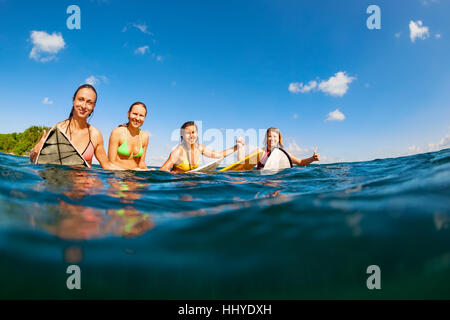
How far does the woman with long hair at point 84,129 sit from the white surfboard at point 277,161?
5.12 m

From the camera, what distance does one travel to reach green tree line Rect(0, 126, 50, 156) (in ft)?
63.2

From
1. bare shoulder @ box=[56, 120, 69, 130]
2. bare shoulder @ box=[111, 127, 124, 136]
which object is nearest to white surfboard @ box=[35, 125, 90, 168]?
bare shoulder @ box=[56, 120, 69, 130]

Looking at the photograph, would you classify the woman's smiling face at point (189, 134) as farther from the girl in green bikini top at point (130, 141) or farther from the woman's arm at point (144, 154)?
the girl in green bikini top at point (130, 141)

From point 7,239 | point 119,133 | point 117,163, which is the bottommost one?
point 7,239

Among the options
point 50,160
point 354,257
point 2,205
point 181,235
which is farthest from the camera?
point 50,160

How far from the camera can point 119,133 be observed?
246 inches

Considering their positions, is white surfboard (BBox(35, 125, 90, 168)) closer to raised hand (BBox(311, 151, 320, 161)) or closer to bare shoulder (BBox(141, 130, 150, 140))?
bare shoulder (BBox(141, 130, 150, 140))

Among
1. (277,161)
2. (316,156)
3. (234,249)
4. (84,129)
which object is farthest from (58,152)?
(316,156)

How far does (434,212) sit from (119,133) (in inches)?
253

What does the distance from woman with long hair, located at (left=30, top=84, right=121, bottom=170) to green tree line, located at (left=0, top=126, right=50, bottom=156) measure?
690 inches

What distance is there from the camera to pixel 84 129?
221 inches

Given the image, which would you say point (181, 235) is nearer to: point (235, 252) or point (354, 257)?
point (235, 252)
